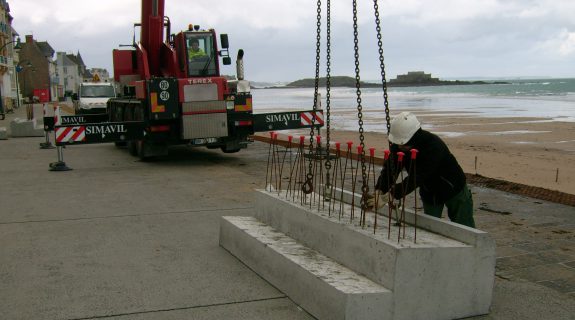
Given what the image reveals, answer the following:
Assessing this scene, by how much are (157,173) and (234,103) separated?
2494 millimetres

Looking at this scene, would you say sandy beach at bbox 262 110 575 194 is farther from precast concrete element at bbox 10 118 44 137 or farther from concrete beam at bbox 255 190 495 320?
precast concrete element at bbox 10 118 44 137

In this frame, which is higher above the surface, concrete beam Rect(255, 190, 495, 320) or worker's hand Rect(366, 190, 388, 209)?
worker's hand Rect(366, 190, 388, 209)

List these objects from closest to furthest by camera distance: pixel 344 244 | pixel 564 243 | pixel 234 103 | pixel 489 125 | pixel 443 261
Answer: pixel 443 261 < pixel 344 244 < pixel 564 243 < pixel 234 103 < pixel 489 125

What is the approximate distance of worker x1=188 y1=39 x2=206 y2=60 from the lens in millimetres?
14258

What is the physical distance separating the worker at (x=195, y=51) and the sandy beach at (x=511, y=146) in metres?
5.23

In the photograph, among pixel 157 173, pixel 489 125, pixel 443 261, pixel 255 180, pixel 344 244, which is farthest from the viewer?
pixel 489 125

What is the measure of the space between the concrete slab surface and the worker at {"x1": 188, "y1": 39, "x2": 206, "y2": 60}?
3876 millimetres

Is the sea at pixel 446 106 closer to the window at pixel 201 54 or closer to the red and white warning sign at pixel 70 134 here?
the window at pixel 201 54

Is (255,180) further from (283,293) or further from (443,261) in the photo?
(443,261)

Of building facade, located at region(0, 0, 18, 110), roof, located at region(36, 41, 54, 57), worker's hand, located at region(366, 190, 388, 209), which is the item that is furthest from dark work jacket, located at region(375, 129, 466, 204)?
roof, located at region(36, 41, 54, 57)

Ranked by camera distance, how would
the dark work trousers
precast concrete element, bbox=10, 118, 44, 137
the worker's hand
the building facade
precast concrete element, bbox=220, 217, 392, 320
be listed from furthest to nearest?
the building facade, precast concrete element, bbox=10, 118, 44, 137, the dark work trousers, the worker's hand, precast concrete element, bbox=220, 217, 392, 320

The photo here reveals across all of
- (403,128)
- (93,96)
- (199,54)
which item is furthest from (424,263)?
(93,96)

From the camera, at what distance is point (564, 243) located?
21.0ft

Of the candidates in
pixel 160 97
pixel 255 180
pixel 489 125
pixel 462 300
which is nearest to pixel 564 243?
pixel 462 300
